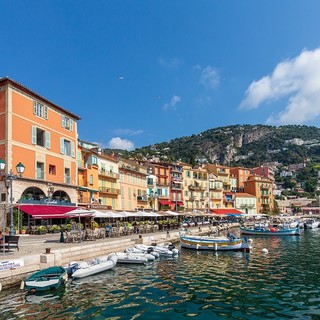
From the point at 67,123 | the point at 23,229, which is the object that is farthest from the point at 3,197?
the point at 67,123

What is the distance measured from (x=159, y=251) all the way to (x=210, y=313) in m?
15.1

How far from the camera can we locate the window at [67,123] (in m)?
40.1

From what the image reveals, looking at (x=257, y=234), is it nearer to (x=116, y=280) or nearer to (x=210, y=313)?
(x=116, y=280)

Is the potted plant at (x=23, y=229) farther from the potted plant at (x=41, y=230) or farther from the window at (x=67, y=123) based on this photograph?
the window at (x=67, y=123)

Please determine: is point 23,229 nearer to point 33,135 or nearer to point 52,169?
point 52,169

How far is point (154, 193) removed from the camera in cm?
6712

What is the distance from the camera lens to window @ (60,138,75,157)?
39406 millimetres

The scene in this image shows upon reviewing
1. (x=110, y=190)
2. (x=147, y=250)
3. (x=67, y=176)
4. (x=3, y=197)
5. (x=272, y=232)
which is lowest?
(x=272, y=232)

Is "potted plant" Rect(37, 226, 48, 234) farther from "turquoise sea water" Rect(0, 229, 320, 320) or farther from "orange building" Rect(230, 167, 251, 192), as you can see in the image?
"orange building" Rect(230, 167, 251, 192)

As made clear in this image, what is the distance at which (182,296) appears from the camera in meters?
15.5

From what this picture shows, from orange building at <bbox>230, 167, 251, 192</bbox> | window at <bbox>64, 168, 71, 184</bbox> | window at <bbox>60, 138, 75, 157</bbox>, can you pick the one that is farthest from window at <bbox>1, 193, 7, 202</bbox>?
orange building at <bbox>230, 167, 251, 192</bbox>

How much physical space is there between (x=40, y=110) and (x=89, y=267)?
21757mm

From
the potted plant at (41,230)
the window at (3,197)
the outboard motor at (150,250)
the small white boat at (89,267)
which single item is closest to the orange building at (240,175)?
the potted plant at (41,230)

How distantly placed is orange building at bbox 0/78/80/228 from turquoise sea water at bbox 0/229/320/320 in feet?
46.9
